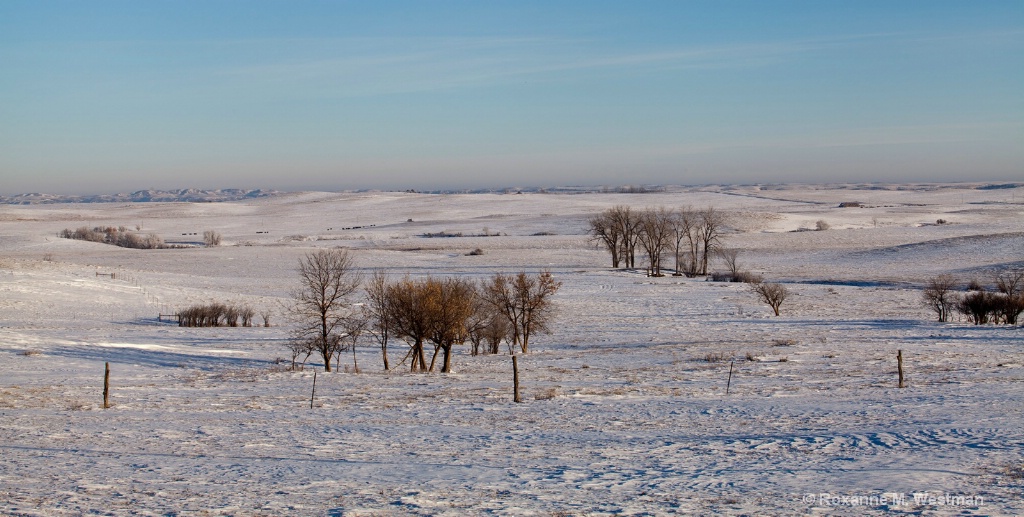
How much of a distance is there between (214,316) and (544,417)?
2323cm

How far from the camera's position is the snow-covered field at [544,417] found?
353 inches

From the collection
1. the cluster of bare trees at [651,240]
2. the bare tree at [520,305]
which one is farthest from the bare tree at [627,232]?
the bare tree at [520,305]

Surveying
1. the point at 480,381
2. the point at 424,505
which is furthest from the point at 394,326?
the point at 424,505

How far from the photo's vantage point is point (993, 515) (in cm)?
796

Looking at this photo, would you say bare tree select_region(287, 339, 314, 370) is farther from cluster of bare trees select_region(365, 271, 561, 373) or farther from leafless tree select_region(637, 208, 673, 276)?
leafless tree select_region(637, 208, 673, 276)

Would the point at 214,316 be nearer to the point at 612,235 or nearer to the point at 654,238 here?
the point at 654,238

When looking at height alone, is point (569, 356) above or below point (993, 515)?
below

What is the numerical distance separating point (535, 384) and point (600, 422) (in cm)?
478

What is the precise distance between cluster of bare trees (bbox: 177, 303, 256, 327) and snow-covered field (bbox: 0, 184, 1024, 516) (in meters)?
1.14

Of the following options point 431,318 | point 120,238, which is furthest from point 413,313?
point 120,238

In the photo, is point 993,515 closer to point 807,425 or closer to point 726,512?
point 726,512

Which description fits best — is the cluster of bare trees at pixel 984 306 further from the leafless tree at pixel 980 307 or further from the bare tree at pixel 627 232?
the bare tree at pixel 627 232

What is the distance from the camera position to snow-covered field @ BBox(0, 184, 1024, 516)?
8.96 m

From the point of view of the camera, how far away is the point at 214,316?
33406 mm
